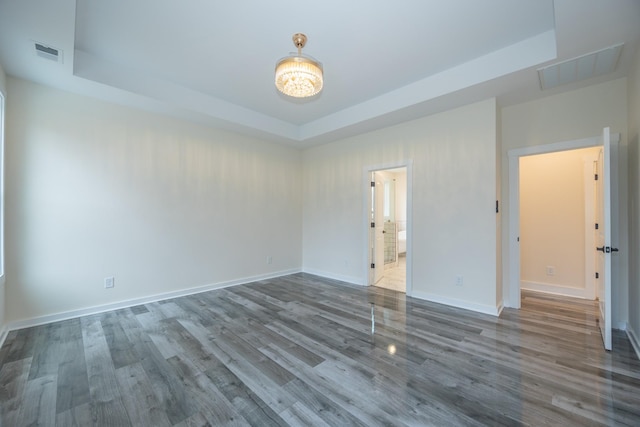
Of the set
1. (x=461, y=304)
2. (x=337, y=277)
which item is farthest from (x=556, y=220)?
(x=337, y=277)

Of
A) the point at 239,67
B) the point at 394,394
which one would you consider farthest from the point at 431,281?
the point at 239,67

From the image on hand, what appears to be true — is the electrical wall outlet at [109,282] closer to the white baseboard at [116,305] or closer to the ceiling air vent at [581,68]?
the white baseboard at [116,305]

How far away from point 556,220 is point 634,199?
5.73ft

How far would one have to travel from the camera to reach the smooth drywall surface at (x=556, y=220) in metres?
3.97

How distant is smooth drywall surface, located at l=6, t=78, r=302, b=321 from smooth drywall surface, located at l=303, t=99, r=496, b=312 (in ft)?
5.71

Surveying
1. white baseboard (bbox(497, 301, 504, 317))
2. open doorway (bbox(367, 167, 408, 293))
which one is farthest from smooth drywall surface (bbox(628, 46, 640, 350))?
open doorway (bbox(367, 167, 408, 293))

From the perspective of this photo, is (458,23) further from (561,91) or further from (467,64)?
(561,91)

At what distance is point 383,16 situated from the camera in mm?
2291

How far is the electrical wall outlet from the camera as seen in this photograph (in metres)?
3.38

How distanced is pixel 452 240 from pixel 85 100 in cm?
511

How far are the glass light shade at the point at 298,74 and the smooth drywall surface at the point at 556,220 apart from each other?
4.07 metres

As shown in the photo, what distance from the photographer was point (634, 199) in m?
2.59

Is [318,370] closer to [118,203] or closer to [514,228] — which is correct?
[514,228]

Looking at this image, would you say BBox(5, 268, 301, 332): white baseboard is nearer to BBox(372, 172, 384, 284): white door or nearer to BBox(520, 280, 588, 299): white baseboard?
BBox(372, 172, 384, 284): white door
